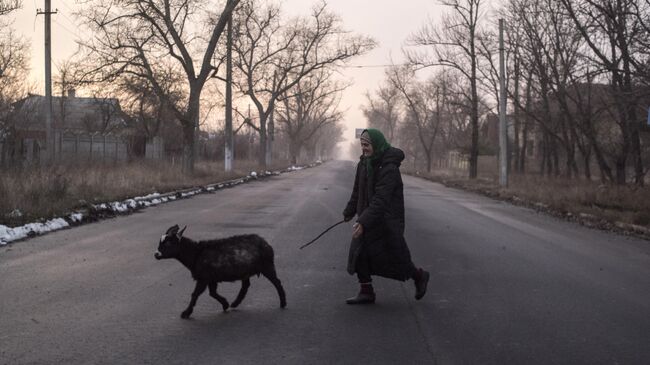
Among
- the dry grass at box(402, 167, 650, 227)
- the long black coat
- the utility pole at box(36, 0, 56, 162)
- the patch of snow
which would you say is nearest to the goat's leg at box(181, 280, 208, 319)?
the long black coat

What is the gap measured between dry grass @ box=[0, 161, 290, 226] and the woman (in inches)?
314

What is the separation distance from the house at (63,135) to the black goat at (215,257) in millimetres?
13579

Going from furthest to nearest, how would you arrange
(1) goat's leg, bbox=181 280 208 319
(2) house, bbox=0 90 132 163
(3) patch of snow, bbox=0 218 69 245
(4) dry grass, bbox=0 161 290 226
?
(2) house, bbox=0 90 132 163 < (4) dry grass, bbox=0 161 290 226 < (3) patch of snow, bbox=0 218 69 245 < (1) goat's leg, bbox=181 280 208 319

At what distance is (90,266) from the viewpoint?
8500mm

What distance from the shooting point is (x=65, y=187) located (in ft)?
50.6

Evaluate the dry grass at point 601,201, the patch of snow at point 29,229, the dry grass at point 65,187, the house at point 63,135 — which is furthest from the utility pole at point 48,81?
the dry grass at point 601,201

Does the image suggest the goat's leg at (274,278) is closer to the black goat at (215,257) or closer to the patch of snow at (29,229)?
the black goat at (215,257)

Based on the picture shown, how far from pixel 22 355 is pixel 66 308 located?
1.54 m

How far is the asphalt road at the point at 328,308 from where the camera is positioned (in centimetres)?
488

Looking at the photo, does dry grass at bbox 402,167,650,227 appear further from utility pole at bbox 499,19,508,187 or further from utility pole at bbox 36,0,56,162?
utility pole at bbox 36,0,56,162

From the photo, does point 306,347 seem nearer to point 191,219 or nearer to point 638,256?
point 638,256

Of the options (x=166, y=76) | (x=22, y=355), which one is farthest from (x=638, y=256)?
(x=166, y=76)

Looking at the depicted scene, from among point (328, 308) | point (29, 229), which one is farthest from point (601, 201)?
point (29, 229)

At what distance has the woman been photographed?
244 inches
